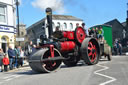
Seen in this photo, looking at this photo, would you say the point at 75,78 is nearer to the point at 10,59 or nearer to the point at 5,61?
the point at 5,61

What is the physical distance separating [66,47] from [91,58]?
1.83 meters

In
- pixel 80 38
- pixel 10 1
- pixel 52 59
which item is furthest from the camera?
pixel 10 1

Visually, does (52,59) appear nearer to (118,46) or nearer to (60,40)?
(60,40)

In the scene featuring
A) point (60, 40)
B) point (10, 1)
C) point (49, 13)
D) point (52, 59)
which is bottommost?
point (52, 59)

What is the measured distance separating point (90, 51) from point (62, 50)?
1778mm

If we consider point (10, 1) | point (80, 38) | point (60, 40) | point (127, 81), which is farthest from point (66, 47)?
point (10, 1)

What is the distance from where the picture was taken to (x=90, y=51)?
32.1 ft

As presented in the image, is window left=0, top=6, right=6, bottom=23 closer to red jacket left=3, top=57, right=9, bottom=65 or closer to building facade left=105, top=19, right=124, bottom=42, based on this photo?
red jacket left=3, top=57, right=9, bottom=65

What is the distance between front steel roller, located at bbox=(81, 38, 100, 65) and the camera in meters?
9.08

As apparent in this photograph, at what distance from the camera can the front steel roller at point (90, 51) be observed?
908 centimetres

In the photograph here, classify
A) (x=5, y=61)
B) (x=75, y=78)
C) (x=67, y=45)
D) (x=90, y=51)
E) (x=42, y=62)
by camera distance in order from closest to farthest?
1. (x=75, y=78)
2. (x=42, y=62)
3. (x=67, y=45)
4. (x=90, y=51)
5. (x=5, y=61)

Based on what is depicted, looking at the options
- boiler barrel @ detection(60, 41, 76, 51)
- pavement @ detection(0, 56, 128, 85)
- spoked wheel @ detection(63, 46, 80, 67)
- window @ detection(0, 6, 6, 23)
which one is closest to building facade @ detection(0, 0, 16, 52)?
window @ detection(0, 6, 6, 23)

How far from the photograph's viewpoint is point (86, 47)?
9.03 meters

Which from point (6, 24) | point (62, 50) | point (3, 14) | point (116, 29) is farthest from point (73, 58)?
point (116, 29)
